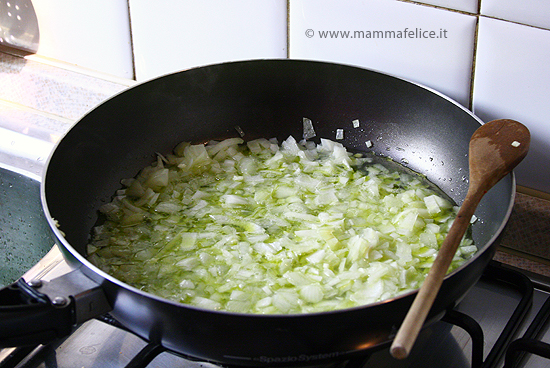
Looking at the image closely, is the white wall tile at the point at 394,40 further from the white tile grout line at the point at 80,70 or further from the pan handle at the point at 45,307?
the pan handle at the point at 45,307

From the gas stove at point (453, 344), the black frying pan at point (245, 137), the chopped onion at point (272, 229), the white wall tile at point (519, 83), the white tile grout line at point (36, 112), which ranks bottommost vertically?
the gas stove at point (453, 344)

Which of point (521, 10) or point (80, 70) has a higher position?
point (521, 10)

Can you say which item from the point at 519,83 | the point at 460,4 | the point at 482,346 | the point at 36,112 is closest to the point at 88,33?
the point at 36,112

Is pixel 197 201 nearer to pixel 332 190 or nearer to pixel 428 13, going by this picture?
pixel 332 190

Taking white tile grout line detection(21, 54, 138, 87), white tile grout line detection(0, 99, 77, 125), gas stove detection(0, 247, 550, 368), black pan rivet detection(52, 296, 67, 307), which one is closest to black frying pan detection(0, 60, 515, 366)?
black pan rivet detection(52, 296, 67, 307)

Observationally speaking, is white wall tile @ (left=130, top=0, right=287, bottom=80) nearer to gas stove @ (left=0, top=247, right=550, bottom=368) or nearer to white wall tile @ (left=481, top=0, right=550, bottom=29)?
white wall tile @ (left=481, top=0, right=550, bottom=29)

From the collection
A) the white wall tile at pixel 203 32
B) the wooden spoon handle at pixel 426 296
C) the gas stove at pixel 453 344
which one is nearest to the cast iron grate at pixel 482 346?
the gas stove at pixel 453 344

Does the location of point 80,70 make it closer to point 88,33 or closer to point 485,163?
point 88,33

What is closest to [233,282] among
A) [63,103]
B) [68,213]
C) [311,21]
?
[68,213]
